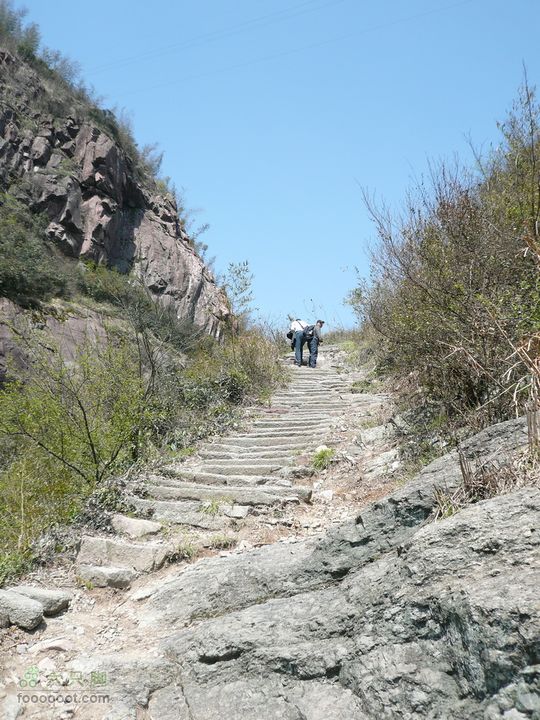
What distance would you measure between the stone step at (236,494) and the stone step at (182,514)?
19 centimetres

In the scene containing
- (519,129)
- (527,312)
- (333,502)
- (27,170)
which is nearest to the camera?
(527,312)

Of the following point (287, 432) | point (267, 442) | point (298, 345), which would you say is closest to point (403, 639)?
point (267, 442)

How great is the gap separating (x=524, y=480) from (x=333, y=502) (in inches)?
132

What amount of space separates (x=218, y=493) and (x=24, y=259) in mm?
8984

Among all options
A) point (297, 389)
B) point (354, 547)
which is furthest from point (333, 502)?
point (297, 389)

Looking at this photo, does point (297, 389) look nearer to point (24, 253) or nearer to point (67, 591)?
point (24, 253)

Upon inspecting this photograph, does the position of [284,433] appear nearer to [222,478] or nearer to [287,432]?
[287,432]

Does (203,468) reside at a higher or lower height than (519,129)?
lower

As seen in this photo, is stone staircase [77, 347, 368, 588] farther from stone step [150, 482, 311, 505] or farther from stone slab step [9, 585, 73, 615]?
stone slab step [9, 585, 73, 615]

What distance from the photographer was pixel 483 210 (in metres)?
7.45

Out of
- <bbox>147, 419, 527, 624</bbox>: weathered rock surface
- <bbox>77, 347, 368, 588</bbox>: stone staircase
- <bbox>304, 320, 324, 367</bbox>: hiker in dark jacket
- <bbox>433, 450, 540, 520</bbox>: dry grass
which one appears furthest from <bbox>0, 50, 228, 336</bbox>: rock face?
<bbox>433, 450, 540, 520</bbox>: dry grass

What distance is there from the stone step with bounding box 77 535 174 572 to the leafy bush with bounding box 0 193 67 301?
8776 millimetres

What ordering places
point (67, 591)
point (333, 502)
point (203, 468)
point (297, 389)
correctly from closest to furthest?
point (67, 591), point (333, 502), point (203, 468), point (297, 389)

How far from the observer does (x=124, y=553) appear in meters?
4.89
